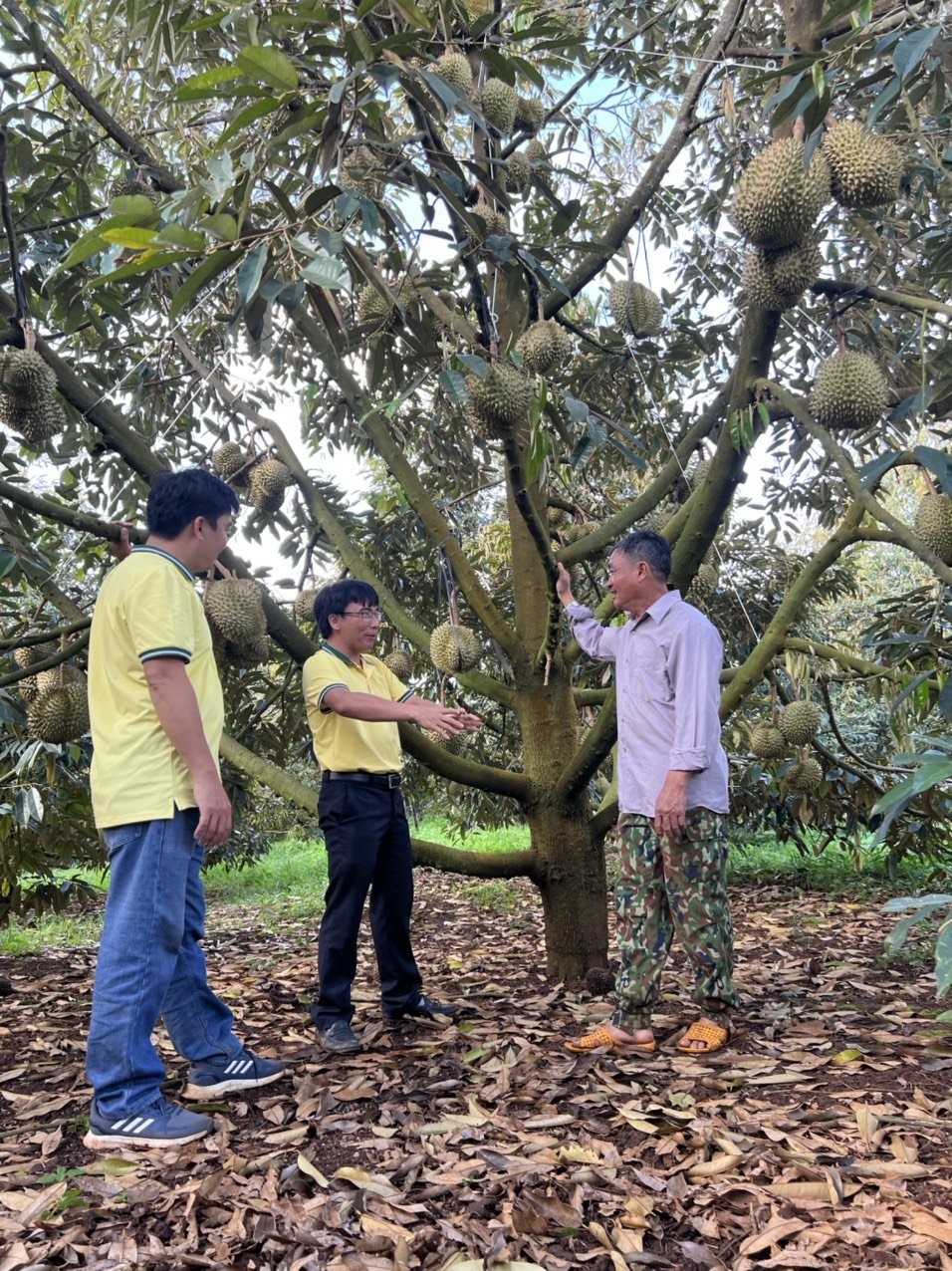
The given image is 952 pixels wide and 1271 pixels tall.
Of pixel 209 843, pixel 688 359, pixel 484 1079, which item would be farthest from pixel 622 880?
pixel 688 359

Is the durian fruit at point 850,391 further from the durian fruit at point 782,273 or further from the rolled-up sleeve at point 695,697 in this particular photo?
the rolled-up sleeve at point 695,697

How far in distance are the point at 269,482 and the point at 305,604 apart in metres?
0.72

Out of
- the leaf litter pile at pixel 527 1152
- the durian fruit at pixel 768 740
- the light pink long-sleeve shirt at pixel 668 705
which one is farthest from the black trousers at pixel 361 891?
the durian fruit at pixel 768 740

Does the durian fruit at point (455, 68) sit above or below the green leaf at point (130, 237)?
above

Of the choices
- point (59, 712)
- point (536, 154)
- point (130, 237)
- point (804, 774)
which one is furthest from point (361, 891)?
point (536, 154)

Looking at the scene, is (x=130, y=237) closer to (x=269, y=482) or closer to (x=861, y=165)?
(x=861, y=165)

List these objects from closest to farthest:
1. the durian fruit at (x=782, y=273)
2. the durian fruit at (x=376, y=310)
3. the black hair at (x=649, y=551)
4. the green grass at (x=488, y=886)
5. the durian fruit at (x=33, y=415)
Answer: the durian fruit at (x=782, y=273), the durian fruit at (x=33, y=415), the durian fruit at (x=376, y=310), the black hair at (x=649, y=551), the green grass at (x=488, y=886)

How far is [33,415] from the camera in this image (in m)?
2.76

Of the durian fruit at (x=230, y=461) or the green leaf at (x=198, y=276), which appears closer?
the green leaf at (x=198, y=276)

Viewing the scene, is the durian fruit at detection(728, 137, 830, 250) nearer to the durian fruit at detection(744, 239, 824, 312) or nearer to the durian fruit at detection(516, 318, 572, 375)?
the durian fruit at detection(744, 239, 824, 312)

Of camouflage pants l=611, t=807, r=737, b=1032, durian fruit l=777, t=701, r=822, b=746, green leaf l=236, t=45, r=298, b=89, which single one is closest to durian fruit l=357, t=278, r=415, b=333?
green leaf l=236, t=45, r=298, b=89

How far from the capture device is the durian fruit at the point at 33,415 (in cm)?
273

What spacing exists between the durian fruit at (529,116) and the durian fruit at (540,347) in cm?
67

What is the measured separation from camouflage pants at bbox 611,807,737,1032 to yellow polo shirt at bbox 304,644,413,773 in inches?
31.5
